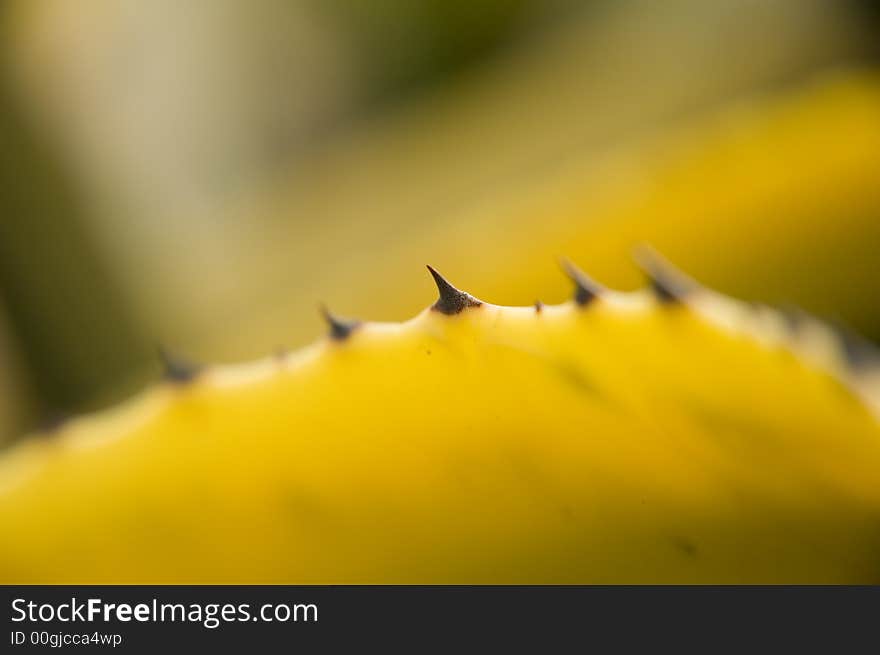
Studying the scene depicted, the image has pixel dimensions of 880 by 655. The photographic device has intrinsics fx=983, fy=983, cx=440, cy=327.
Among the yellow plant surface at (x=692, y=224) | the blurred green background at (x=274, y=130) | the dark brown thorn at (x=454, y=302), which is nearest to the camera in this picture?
the dark brown thorn at (x=454, y=302)

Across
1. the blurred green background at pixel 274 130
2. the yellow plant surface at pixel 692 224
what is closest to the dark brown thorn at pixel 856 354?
the yellow plant surface at pixel 692 224

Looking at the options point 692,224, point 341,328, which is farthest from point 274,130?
point 341,328

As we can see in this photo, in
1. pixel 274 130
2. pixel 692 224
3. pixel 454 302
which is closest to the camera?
pixel 454 302

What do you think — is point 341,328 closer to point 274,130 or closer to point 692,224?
point 692,224

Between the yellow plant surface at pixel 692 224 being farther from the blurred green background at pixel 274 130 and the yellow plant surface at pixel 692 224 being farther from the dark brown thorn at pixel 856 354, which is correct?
the dark brown thorn at pixel 856 354
